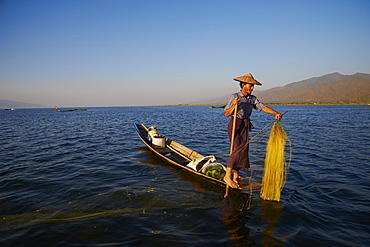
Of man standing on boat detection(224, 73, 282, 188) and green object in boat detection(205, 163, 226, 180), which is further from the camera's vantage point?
green object in boat detection(205, 163, 226, 180)

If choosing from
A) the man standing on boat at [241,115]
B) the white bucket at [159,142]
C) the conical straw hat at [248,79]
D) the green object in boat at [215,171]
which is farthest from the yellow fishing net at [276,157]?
the white bucket at [159,142]

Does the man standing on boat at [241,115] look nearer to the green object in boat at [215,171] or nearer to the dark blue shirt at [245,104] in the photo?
the dark blue shirt at [245,104]

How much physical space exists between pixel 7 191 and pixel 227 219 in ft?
25.4

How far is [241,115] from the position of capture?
18.9 ft

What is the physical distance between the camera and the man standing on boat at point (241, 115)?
5.57 m

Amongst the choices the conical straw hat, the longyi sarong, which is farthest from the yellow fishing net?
the conical straw hat

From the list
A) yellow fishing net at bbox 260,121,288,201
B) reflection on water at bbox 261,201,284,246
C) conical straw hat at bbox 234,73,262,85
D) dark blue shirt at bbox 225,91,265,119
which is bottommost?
reflection on water at bbox 261,201,284,246

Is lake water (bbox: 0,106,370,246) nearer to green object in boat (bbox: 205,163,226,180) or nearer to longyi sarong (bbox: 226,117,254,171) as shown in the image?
green object in boat (bbox: 205,163,226,180)

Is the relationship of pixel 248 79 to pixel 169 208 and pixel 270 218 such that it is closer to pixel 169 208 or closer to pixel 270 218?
pixel 270 218

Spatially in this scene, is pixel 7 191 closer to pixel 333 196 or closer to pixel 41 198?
pixel 41 198

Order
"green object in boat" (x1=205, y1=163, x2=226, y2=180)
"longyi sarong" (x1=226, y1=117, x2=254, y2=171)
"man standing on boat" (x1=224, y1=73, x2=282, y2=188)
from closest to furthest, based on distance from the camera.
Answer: "man standing on boat" (x1=224, y1=73, x2=282, y2=188), "longyi sarong" (x1=226, y1=117, x2=254, y2=171), "green object in boat" (x1=205, y1=163, x2=226, y2=180)

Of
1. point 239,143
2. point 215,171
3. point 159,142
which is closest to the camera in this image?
point 239,143

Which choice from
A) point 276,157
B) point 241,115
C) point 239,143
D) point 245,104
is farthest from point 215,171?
point 245,104

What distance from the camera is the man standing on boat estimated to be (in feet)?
18.3
